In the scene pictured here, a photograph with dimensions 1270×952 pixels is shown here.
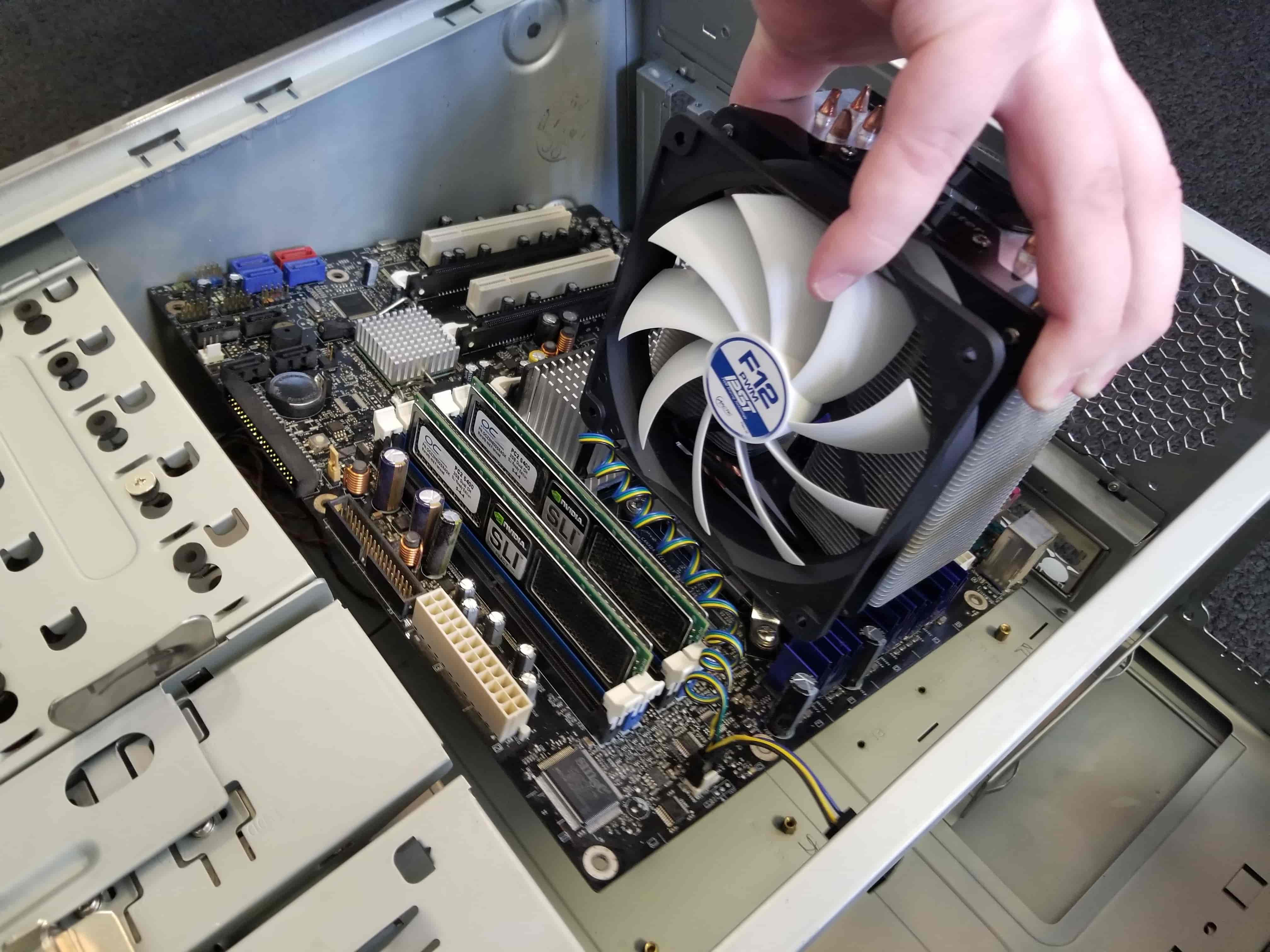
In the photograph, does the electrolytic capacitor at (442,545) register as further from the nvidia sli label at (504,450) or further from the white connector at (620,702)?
the white connector at (620,702)

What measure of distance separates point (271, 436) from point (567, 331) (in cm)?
48

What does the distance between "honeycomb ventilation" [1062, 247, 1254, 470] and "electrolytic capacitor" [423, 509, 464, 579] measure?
0.80 m

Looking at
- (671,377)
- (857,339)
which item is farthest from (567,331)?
(857,339)

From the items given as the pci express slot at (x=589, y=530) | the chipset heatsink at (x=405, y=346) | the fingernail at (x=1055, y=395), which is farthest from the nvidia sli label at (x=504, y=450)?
the fingernail at (x=1055, y=395)

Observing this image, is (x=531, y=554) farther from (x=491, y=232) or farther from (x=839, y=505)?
(x=491, y=232)

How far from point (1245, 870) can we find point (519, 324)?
1.34 meters

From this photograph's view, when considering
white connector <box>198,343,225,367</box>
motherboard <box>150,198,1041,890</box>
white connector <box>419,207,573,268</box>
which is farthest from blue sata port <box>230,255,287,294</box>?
white connector <box>419,207,573,268</box>

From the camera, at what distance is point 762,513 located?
1.07m

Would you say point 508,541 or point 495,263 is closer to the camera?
point 508,541

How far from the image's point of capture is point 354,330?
154 centimetres

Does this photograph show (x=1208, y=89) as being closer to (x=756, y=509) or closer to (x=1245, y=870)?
(x=1245, y=870)

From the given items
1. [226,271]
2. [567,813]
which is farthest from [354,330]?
[567,813]

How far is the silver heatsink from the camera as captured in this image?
131 centimetres

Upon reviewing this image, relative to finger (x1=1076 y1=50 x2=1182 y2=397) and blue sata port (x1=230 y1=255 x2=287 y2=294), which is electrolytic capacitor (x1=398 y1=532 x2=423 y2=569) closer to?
blue sata port (x1=230 y1=255 x2=287 y2=294)
